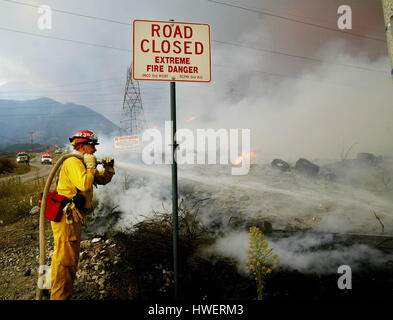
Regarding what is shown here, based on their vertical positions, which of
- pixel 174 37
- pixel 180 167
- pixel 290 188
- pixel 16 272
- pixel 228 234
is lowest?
pixel 16 272

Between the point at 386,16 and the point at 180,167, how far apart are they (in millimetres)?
6956

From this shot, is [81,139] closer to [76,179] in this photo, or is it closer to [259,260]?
[76,179]

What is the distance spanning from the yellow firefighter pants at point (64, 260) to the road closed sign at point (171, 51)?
6.13 ft

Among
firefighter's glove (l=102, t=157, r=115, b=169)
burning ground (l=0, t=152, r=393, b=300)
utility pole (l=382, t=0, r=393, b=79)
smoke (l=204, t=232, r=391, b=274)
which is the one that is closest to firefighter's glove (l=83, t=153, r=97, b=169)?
firefighter's glove (l=102, t=157, r=115, b=169)

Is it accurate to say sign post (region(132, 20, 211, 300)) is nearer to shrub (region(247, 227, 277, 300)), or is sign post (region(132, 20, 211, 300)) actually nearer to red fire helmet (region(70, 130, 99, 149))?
shrub (region(247, 227, 277, 300))

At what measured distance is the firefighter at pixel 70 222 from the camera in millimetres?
2330

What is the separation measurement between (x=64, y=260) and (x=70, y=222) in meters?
0.41

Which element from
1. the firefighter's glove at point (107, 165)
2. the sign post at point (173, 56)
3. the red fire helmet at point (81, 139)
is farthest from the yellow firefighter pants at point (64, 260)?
the sign post at point (173, 56)

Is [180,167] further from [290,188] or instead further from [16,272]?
[16,272]

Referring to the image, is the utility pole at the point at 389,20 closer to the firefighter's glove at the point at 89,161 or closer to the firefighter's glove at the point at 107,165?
the firefighter's glove at the point at 107,165

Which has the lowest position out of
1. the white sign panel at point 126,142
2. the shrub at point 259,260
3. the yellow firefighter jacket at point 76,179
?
the shrub at point 259,260

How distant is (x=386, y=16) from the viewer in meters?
1.96

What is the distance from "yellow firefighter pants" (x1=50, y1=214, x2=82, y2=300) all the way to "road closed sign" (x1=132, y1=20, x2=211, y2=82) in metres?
1.87
